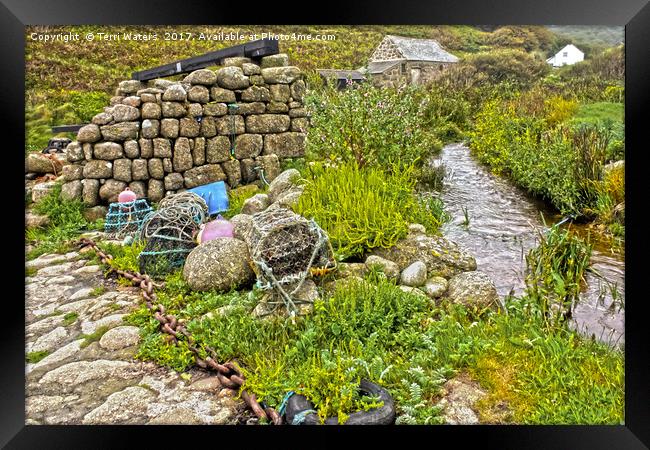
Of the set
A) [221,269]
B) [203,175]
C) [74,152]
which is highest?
[74,152]

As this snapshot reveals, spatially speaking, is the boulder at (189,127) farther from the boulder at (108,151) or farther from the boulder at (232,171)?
the boulder at (108,151)

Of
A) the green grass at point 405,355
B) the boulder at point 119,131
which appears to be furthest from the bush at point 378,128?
the boulder at point 119,131

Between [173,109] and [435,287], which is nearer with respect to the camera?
[435,287]

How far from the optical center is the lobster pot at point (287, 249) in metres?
3.86

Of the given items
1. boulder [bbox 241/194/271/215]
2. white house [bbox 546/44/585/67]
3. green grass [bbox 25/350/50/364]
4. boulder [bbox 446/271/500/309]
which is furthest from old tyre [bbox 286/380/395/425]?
boulder [bbox 241/194/271/215]

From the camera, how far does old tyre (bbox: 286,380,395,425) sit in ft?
9.07

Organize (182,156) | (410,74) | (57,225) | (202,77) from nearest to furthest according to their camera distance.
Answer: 1. (410,74)
2. (57,225)
3. (182,156)
4. (202,77)

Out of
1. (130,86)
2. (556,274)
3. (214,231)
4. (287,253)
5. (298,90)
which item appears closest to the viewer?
(556,274)

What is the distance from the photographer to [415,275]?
4.13 metres

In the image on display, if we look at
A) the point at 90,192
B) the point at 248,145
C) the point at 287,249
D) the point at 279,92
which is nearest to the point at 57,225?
the point at 90,192

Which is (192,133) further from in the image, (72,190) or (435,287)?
(435,287)

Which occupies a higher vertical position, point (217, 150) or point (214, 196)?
point (217, 150)

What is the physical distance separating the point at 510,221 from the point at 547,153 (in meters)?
0.86
